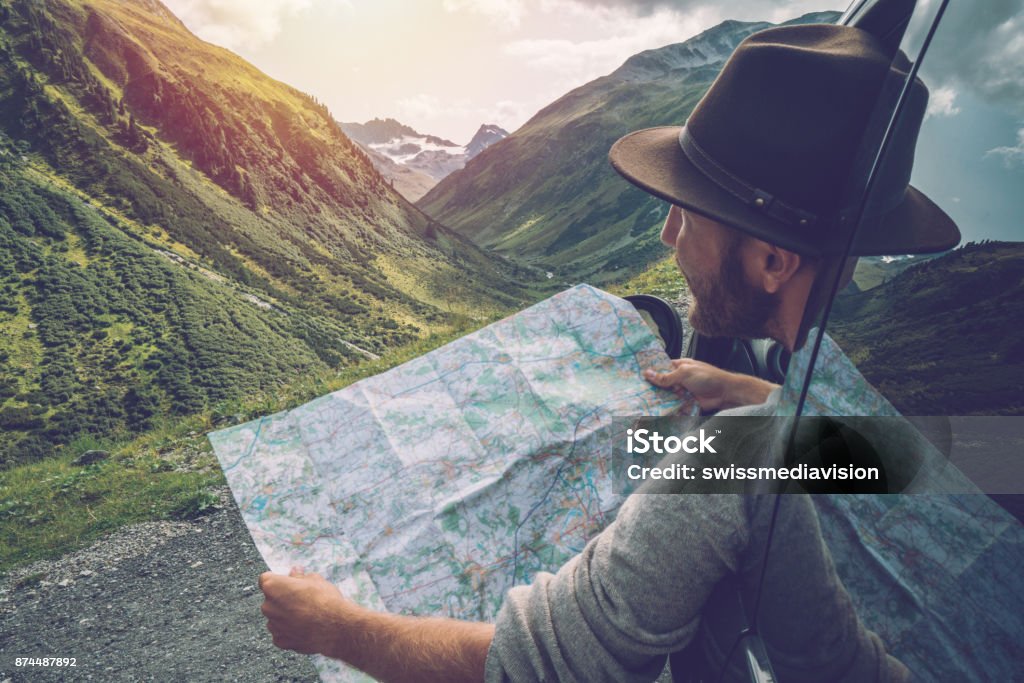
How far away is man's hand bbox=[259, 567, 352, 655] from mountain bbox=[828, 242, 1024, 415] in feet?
4.48

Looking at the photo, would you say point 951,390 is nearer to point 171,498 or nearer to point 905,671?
point 905,671

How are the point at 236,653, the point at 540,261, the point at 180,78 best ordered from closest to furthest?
the point at 236,653
the point at 180,78
the point at 540,261

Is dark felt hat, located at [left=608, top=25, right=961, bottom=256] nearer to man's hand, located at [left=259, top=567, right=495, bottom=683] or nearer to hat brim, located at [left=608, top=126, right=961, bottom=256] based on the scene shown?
hat brim, located at [left=608, top=126, right=961, bottom=256]

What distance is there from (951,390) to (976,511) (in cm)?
16

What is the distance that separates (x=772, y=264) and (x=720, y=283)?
0.51ft

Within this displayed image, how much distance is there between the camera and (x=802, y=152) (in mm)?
1125

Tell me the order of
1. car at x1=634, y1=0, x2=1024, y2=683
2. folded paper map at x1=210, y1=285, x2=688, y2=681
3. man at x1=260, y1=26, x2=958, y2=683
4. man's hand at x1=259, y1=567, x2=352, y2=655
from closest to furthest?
car at x1=634, y1=0, x2=1024, y2=683
man at x1=260, y1=26, x2=958, y2=683
man's hand at x1=259, y1=567, x2=352, y2=655
folded paper map at x1=210, y1=285, x2=688, y2=681

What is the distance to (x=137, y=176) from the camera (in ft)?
89.8

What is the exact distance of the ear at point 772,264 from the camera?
3.70 feet

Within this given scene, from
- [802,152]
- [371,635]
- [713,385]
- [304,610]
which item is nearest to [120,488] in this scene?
[304,610]

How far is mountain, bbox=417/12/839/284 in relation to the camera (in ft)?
232

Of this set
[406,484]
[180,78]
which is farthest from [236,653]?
[180,78]

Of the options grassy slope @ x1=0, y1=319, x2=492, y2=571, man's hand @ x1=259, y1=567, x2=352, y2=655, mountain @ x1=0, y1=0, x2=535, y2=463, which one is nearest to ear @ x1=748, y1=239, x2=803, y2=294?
man's hand @ x1=259, y1=567, x2=352, y2=655

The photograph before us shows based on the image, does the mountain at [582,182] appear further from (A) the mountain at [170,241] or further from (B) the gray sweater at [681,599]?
(B) the gray sweater at [681,599]
